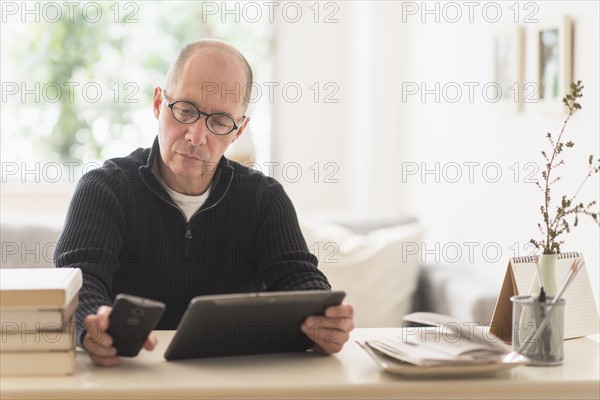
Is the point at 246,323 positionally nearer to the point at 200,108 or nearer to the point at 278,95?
the point at 200,108

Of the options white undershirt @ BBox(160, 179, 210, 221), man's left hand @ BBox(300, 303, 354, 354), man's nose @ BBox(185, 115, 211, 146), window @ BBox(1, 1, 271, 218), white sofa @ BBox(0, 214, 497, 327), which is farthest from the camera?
window @ BBox(1, 1, 271, 218)

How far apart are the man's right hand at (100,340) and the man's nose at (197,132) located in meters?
0.60

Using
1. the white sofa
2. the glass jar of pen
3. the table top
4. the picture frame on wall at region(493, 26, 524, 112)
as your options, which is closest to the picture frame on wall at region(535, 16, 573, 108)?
the picture frame on wall at region(493, 26, 524, 112)

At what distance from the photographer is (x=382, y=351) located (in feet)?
4.99

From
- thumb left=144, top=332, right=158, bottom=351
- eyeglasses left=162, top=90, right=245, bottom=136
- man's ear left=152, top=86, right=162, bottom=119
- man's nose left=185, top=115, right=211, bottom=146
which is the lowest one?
thumb left=144, top=332, right=158, bottom=351

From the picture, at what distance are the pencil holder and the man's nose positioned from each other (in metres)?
0.84

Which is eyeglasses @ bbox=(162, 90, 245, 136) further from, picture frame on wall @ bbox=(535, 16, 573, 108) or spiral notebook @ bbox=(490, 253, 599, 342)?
picture frame on wall @ bbox=(535, 16, 573, 108)

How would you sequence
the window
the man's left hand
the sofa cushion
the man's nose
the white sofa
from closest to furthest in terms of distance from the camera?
1. the man's left hand
2. the man's nose
3. the white sofa
4. the sofa cushion
5. the window

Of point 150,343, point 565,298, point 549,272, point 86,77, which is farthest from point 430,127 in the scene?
point 150,343

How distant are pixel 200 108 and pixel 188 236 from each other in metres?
0.33

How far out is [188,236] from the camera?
2086mm

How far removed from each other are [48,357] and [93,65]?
131 inches

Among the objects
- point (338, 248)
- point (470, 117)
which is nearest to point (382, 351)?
point (338, 248)

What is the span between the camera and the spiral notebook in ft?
5.63
